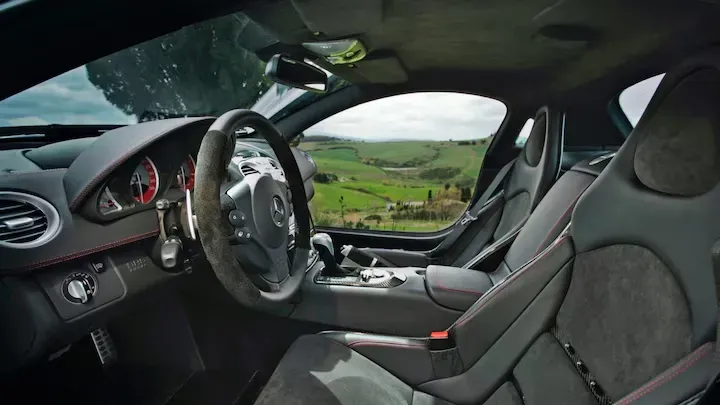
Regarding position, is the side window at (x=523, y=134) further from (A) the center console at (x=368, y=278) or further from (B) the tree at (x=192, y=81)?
(B) the tree at (x=192, y=81)

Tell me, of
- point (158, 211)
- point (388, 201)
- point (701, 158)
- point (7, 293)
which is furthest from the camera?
point (388, 201)

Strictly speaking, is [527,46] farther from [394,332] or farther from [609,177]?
[394,332]

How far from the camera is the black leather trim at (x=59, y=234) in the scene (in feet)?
3.52

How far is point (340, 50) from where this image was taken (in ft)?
6.76

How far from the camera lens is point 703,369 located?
31.6 inches

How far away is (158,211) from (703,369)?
1350 millimetres

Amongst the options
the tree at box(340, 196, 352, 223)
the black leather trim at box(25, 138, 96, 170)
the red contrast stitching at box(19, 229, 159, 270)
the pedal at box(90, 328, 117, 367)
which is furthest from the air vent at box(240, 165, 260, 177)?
the tree at box(340, 196, 352, 223)

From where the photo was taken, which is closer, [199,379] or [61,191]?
[61,191]

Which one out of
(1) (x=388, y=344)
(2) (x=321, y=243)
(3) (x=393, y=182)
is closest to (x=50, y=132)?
(2) (x=321, y=243)

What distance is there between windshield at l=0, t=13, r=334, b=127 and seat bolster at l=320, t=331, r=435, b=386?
1.09 m

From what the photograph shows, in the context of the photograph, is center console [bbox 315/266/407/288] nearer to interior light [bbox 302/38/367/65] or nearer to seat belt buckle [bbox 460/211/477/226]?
interior light [bbox 302/38/367/65]

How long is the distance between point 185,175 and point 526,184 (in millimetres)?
1646

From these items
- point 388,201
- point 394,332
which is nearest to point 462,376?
point 394,332

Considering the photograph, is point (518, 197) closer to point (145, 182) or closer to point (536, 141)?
point (536, 141)
